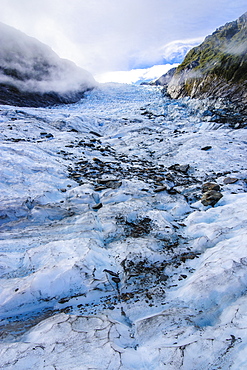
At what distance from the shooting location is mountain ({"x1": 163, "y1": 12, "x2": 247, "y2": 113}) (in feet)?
71.6

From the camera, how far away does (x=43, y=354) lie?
116 inches

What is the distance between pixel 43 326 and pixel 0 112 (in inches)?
843

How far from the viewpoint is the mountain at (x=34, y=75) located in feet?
105

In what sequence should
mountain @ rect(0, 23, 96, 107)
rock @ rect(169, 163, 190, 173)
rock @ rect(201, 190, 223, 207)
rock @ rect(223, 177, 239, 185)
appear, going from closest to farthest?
rock @ rect(201, 190, 223, 207)
rock @ rect(223, 177, 239, 185)
rock @ rect(169, 163, 190, 173)
mountain @ rect(0, 23, 96, 107)

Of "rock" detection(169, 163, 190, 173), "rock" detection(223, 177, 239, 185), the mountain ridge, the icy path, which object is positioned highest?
the mountain ridge

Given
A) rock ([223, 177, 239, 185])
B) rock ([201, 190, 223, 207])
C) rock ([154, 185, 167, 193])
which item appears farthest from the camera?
rock ([223, 177, 239, 185])

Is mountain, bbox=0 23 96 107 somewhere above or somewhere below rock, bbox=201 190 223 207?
above

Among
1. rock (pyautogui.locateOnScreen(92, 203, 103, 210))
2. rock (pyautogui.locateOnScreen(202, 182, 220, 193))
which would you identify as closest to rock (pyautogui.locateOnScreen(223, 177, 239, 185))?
rock (pyautogui.locateOnScreen(202, 182, 220, 193))

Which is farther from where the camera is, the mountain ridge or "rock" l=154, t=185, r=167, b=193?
the mountain ridge

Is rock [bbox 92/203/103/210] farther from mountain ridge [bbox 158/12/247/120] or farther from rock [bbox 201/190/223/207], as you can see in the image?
mountain ridge [bbox 158/12/247/120]

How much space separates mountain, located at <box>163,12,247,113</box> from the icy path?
14141mm

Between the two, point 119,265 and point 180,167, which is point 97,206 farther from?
point 180,167

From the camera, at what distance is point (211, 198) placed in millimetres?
8172

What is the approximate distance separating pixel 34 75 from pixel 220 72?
34903mm
